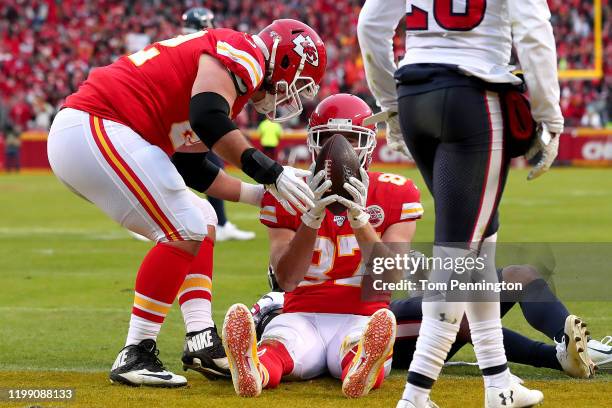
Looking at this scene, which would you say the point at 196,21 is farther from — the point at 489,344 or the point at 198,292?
the point at 489,344

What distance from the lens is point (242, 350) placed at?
148 inches

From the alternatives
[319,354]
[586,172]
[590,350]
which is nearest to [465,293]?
[319,354]

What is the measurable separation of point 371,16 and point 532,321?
157 centimetres

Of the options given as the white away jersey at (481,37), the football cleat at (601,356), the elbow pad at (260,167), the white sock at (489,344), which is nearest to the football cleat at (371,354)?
the white sock at (489,344)

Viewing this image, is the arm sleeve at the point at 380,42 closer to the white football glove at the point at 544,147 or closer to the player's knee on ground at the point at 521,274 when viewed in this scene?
the white football glove at the point at 544,147

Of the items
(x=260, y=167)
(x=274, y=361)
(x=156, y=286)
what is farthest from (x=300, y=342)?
(x=260, y=167)

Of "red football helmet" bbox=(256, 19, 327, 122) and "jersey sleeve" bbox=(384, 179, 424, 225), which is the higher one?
"red football helmet" bbox=(256, 19, 327, 122)

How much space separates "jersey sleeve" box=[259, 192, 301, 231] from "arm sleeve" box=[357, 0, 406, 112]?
69 cm

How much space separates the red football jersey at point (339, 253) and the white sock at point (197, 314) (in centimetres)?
41

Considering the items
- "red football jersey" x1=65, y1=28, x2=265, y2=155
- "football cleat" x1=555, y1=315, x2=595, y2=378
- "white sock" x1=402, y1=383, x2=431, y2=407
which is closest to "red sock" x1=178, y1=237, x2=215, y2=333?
"red football jersey" x1=65, y1=28, x2=265, y2=155

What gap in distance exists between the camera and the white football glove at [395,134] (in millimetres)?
3887

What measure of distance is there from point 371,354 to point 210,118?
3.47 ft

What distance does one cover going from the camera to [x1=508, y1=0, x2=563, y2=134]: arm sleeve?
127 inches

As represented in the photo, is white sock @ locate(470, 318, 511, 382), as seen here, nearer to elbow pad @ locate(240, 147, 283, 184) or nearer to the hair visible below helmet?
elbow pad @ locate(240, 147, 283, 184)
